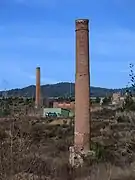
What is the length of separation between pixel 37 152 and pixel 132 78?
24.2 feet

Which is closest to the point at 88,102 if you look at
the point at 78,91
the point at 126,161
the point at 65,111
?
the point at 78,91

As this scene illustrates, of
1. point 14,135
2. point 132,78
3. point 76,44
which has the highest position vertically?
point 76,44

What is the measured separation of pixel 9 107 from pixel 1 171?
82cm

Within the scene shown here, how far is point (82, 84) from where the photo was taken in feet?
67.4

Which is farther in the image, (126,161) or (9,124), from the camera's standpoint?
(126,161)

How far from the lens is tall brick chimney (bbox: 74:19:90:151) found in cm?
2045

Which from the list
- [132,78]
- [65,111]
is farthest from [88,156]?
[65,111]

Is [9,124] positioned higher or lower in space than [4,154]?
higher

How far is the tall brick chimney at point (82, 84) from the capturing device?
67.1 ft

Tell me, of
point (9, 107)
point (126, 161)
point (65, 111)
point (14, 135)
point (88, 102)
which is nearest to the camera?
point (14, 135)

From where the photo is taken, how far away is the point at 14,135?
17.6 ft

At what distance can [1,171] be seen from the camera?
5.41 m

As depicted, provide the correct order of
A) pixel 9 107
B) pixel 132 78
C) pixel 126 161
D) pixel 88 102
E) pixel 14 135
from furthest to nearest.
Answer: pixel 88 102 < pixel 126 161 < pixel 132 78 < pixel 9 107 < pixel 14 135

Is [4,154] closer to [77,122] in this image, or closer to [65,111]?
[77,122]
